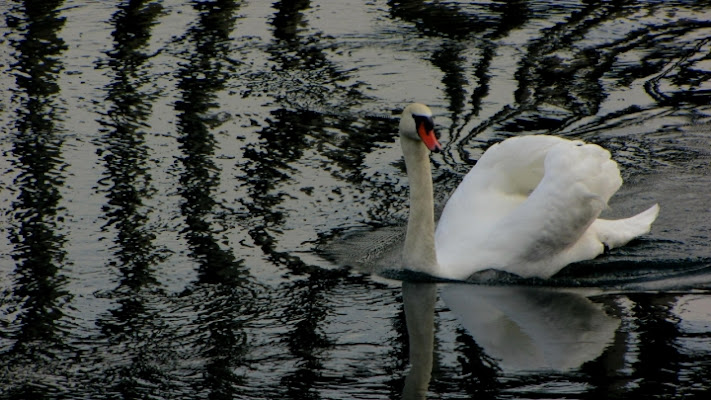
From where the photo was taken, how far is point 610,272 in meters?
7.12

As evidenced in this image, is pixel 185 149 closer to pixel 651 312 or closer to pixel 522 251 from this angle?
pixel 522 251

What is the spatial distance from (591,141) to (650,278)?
2.46 meters

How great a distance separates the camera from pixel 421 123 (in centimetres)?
651

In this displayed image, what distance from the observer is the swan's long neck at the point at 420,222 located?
6.82m

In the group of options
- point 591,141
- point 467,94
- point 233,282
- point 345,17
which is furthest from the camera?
point 345,17

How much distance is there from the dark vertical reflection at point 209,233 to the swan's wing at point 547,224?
129 centimetres

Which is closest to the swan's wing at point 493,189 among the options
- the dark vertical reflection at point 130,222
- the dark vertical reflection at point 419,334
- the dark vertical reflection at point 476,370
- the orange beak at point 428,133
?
the dark vertical reflection at point 419,334

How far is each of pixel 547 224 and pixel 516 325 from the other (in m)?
0.90

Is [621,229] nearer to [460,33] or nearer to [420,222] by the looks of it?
[420,222]

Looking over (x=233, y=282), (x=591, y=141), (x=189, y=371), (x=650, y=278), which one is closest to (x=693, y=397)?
(x=650, y=278)

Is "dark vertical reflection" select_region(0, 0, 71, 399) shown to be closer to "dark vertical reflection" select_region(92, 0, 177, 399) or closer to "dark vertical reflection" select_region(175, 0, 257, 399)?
"dark vertical reflection" select_region(92, 0, 177, 399)

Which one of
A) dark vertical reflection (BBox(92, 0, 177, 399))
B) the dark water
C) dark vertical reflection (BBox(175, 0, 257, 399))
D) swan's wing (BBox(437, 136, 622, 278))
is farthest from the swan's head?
dark vertical reflection (BBox(92, 0, 177, 399))

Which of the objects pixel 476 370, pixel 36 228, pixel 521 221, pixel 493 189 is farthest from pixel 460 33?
pixel 476 370

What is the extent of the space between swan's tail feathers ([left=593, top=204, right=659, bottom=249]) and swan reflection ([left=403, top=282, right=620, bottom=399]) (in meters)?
0.84
